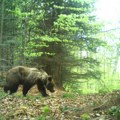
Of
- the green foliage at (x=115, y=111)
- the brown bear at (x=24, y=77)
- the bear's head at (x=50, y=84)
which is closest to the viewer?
the green foliage at (x=115, y=111)

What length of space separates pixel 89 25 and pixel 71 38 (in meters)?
1.32

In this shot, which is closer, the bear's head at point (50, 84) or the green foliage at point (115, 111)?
the green foliage at point (115, 111)

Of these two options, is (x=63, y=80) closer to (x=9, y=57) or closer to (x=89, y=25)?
(x=89, y=25)

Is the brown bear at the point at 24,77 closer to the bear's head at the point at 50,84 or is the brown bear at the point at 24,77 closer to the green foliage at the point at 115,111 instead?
the bear's head at the point at 50,84

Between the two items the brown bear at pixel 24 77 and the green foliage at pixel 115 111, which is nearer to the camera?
the green foliage at pixel 115 111

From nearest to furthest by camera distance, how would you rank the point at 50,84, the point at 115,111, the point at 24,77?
the point at 115,111
the point at 24,77
the point at 50,84

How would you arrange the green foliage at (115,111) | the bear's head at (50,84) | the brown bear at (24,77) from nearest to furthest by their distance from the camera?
the green foliage at (115,111) → the brown bear at (24,77) → the bear's head at (50,84)

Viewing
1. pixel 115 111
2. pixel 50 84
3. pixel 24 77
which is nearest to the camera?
pixel 115 111

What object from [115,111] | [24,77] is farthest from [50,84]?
[115,111]

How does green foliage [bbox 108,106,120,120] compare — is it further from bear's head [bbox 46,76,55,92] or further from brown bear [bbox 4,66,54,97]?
bear's head [bbox 46,76,55,92]

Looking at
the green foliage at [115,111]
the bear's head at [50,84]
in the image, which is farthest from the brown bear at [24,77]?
the green foliage at [115,111]

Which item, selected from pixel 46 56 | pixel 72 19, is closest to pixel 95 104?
pixel 72 19

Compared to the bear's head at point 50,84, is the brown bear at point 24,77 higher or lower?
higher

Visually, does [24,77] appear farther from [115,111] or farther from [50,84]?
[115,111]
